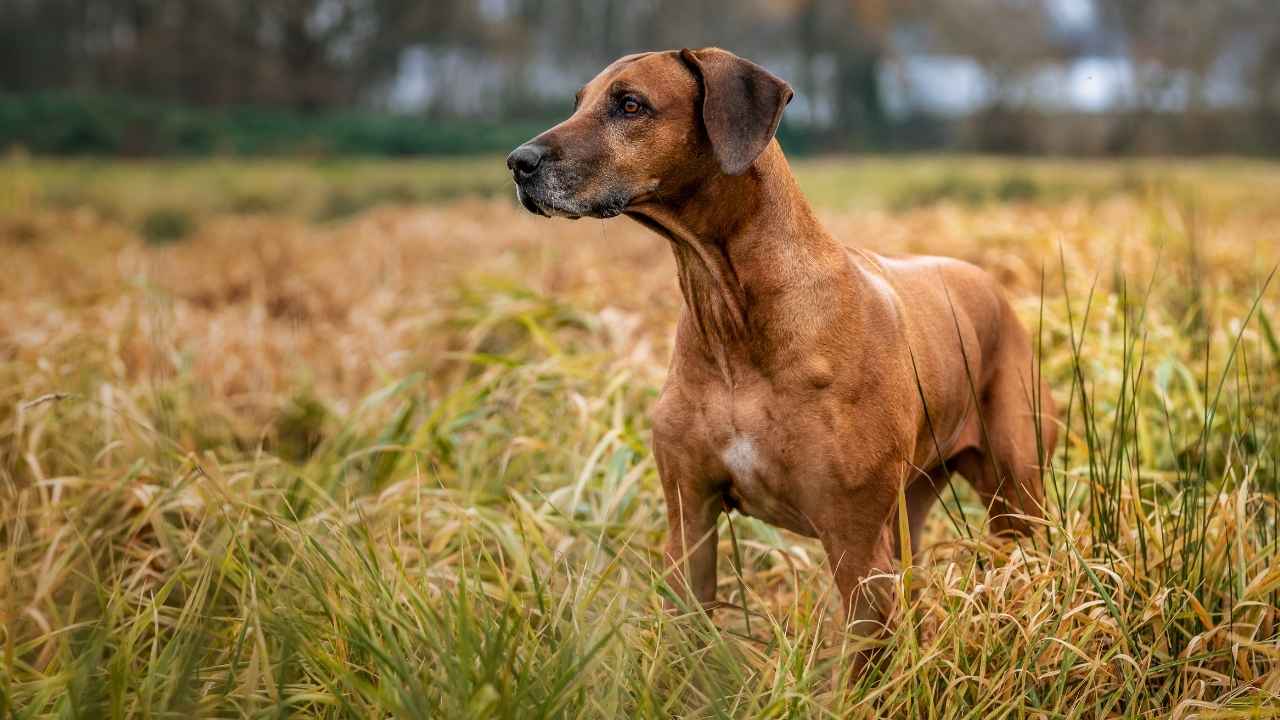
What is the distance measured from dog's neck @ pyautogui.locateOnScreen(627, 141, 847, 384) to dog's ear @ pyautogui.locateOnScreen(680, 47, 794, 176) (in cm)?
8

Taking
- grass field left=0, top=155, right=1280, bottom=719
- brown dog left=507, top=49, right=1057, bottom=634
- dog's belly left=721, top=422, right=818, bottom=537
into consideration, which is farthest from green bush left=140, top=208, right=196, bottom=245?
dog's belly left=721, top=422, right=818, bottom=537

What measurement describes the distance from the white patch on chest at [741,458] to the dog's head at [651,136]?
1.75 ft

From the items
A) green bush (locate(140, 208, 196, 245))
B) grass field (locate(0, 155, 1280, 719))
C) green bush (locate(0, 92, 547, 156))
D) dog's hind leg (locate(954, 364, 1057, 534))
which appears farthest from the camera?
Result: green bush (locate(0, 92, 547, 156))

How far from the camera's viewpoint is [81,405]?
3.75m

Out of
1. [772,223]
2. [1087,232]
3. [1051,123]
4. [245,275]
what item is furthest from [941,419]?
[1051,123]

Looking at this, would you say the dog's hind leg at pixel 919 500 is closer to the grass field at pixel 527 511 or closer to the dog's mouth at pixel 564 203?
the grass field at pixel 527 511

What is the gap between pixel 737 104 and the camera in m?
2.18

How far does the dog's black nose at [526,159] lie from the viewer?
2119 mm

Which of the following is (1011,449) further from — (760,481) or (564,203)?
(564,203)

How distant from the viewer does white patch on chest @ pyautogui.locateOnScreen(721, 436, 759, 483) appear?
86.7 inches

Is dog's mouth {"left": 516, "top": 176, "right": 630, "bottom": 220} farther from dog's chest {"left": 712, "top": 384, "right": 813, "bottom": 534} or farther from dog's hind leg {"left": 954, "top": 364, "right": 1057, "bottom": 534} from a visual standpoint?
dog's hind leg {"left": 954, "top": 364, "right": 1057, "bottom": 534}

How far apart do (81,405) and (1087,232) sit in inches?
201

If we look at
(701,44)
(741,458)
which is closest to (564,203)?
(741,458)

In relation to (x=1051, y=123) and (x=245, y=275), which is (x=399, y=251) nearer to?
(x=245, y=275)
